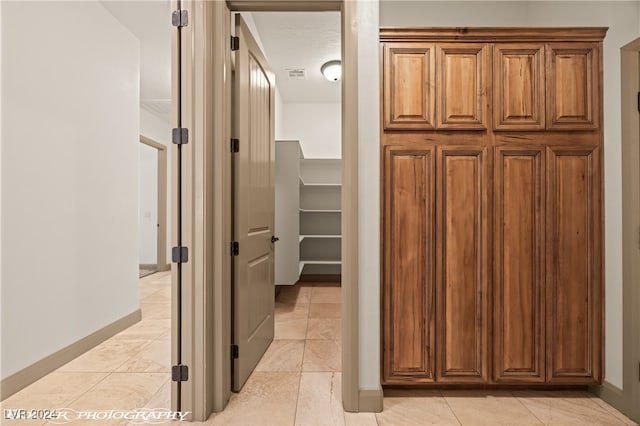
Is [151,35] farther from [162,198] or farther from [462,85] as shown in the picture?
[162,198]

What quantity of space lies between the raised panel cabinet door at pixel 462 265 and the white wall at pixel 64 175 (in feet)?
8.61

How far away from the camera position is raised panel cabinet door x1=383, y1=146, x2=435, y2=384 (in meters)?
2.12

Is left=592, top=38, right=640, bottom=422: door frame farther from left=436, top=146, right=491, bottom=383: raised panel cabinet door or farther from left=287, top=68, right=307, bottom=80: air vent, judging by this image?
left=287, top=68, right=307, bottom=80: air vent

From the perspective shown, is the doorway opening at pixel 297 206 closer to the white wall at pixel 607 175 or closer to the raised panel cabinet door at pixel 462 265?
the white wall at pixel 607 175

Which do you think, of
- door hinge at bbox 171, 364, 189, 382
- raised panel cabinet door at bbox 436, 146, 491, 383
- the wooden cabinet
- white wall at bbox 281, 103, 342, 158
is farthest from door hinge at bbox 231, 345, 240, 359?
white wall at bbox 281, 103, 342, 158

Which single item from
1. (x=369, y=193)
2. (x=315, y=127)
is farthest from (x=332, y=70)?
(x=369, y=193)

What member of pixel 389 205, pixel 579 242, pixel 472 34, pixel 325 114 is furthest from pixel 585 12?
pixel 325 114

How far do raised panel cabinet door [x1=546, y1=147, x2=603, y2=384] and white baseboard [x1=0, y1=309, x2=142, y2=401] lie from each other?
3230 millimetres

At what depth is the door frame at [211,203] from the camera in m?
1.89

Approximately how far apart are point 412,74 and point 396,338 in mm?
1564

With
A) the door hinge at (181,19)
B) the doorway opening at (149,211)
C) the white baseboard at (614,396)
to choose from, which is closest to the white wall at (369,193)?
the door hinge at (181,19)

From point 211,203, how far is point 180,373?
916 mm

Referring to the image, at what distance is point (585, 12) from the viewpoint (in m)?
2.32

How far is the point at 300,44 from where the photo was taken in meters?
4.06
